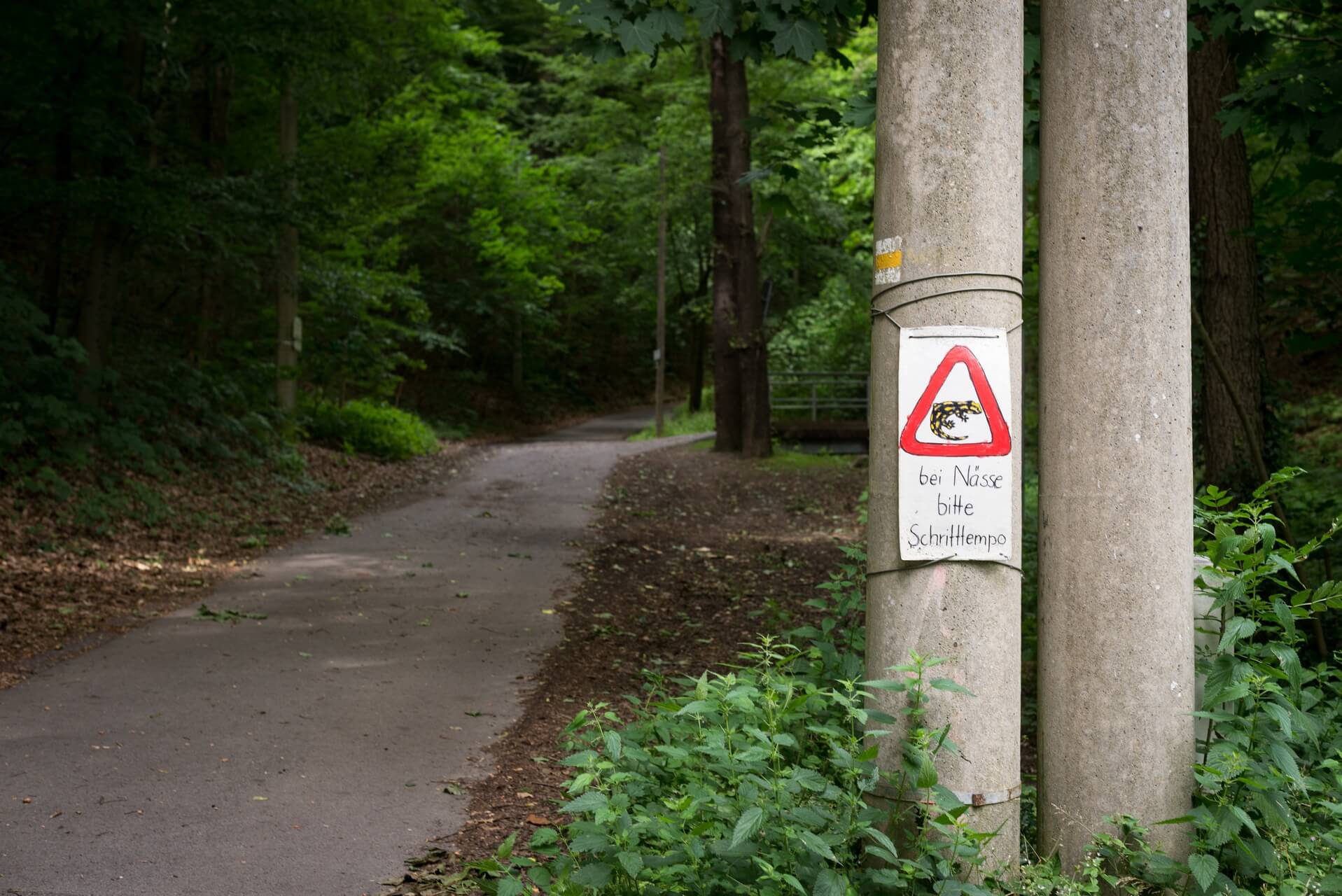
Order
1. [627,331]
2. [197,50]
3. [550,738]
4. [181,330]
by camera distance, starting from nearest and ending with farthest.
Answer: [550,738] < [197,50] < [181,330] < [627,331]

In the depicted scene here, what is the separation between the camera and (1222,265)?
27.6ft

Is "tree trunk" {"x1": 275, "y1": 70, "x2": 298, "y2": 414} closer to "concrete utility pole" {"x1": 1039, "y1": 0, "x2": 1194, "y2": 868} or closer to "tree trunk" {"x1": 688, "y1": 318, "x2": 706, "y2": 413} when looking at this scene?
"concrete utility pole" {"x1": 1039, "y1": 0, "x2": 1194, "y2": 868}

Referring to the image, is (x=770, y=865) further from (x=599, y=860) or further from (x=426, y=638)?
(x=426, y=638)

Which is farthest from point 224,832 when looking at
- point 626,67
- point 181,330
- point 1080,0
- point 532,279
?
point 626,67

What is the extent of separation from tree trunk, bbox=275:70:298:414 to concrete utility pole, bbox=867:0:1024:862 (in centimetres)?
1584

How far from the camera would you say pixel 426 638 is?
8422mm

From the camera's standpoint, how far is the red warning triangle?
2.93 m

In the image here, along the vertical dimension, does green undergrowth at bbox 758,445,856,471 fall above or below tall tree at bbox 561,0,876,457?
below

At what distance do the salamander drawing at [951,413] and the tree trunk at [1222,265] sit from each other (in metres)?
6.16

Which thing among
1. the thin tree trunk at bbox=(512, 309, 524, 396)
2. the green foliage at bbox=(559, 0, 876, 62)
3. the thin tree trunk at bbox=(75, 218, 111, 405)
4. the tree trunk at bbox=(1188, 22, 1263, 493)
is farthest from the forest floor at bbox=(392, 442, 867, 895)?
the thin tree trunk at bbox=(512, 309, 524, 396)

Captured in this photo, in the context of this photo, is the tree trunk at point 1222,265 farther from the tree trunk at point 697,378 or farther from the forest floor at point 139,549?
the tree trunk at point 697,378

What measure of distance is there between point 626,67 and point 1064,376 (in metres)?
31.1

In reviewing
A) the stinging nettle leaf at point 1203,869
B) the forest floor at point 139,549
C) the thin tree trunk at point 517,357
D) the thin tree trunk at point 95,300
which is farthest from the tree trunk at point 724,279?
the stinging nettle leaf at point 1203,869

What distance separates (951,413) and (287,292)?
17.2m
